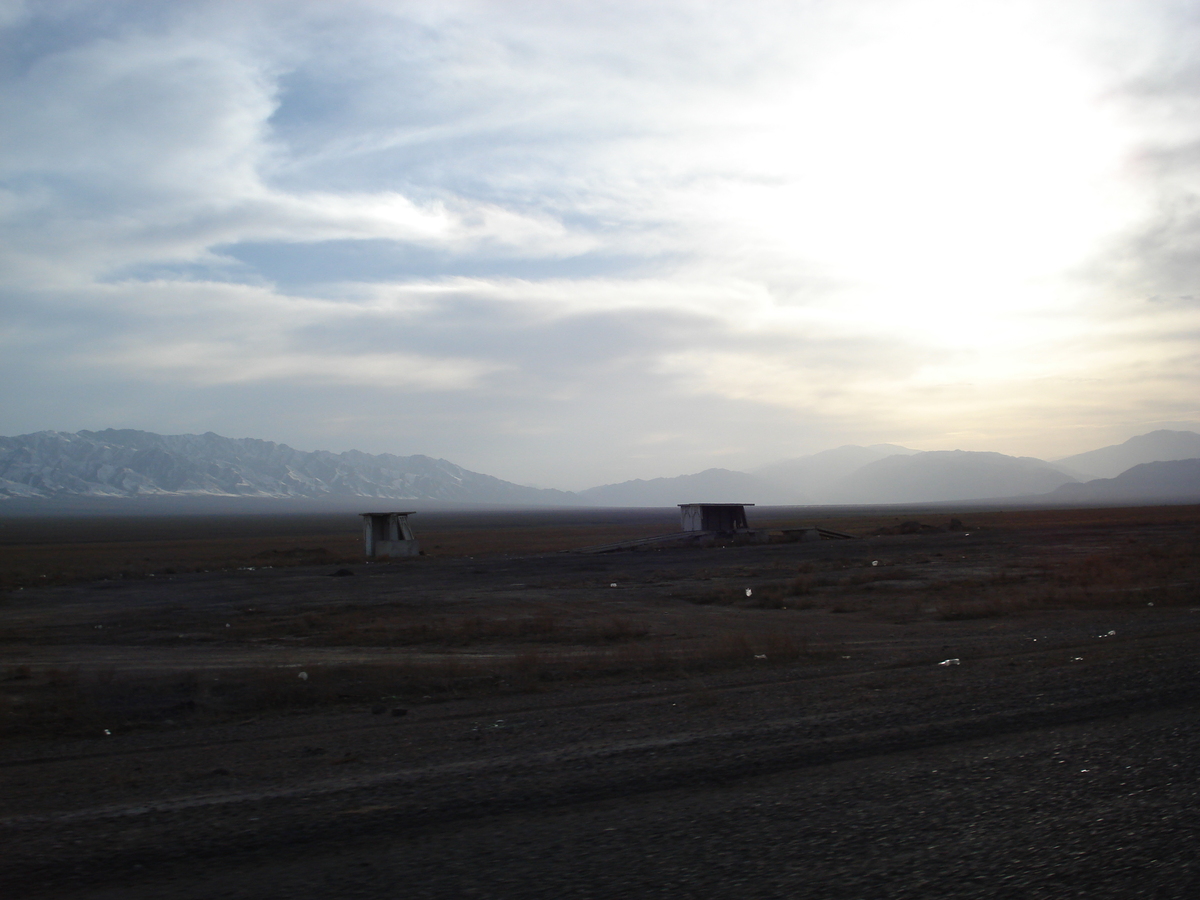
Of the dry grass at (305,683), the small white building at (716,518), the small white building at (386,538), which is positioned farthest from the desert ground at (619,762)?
the small white building at (716,518)

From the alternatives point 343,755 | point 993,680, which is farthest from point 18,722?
point 993,680

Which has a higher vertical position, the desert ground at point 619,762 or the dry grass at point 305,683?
the desert ground at point 619,762

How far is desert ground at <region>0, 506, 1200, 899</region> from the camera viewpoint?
16.3 ft

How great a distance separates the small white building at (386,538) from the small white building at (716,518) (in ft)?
63.1

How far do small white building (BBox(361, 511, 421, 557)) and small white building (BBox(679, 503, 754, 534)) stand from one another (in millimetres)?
19243

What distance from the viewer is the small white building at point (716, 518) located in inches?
2339

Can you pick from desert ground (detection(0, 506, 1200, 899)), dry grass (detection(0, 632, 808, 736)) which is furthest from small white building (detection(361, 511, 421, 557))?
dry grass (detection(0, 632, 808, 736))

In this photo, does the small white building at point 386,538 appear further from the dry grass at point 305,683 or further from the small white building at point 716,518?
the dry grass at point 305,683

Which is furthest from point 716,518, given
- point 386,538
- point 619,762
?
point 619,762

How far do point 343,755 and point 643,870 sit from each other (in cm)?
402

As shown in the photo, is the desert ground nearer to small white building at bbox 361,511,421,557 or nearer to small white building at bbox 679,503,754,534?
small white building at bbox 361,511,421,557

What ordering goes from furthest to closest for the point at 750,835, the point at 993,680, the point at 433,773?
the point at 993,680, the point at 433,773, the point at 750,835

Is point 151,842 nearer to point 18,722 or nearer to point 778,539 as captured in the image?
point 18,722

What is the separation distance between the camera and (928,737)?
762 cm
